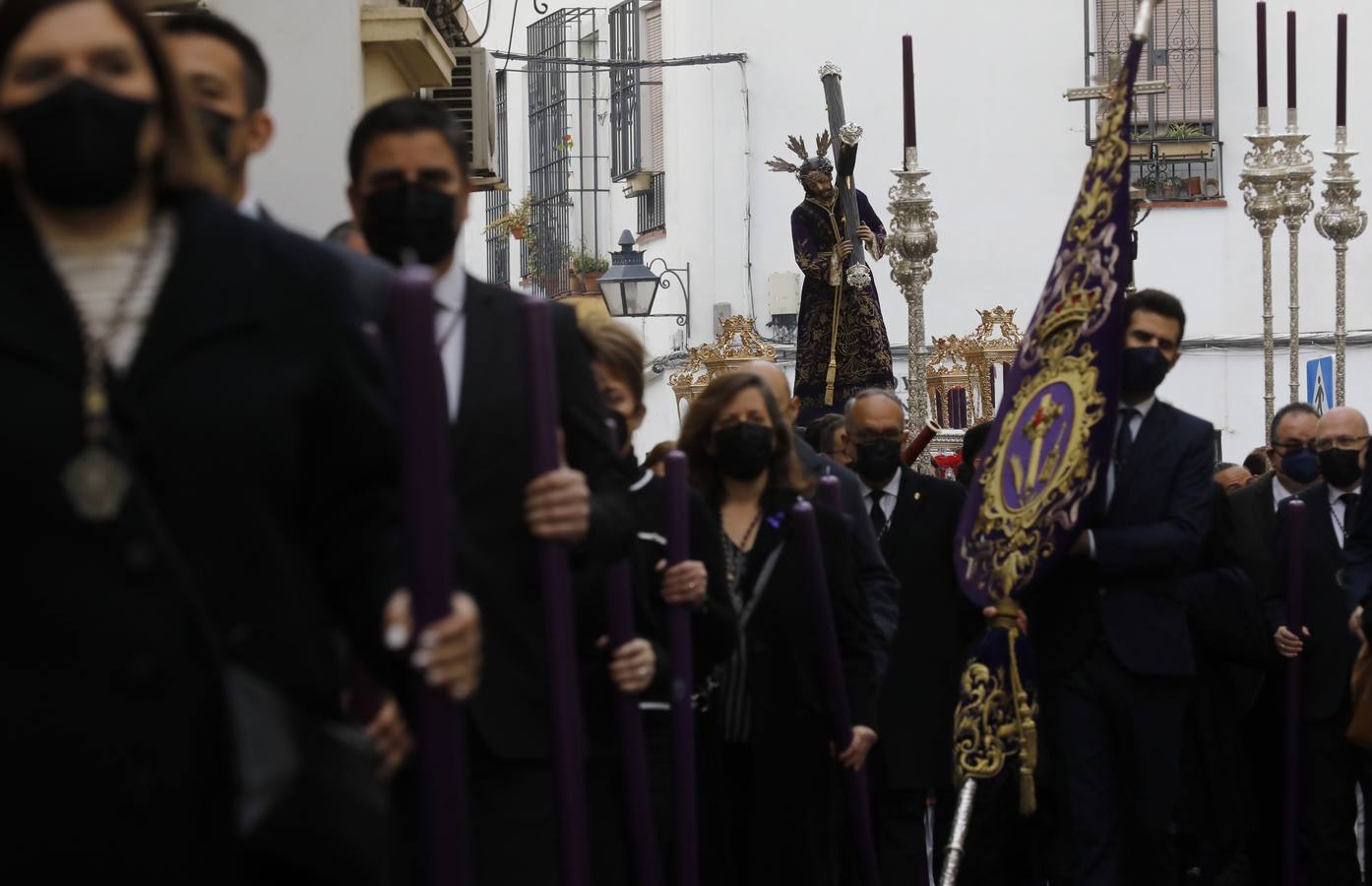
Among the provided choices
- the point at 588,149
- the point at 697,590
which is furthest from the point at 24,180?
the point at 588,149

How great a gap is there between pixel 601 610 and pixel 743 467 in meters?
1.78

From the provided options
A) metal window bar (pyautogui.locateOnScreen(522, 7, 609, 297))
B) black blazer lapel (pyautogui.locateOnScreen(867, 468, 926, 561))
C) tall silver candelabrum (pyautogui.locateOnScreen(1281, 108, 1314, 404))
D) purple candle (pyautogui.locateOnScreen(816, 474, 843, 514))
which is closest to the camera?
purple candle (pyautogui.locateOnScreen(816, 474, 843, 514))

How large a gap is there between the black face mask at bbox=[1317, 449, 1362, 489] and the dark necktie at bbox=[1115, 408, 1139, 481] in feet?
8.02

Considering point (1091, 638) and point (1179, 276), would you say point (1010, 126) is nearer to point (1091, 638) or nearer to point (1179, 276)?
point (1179, 276)

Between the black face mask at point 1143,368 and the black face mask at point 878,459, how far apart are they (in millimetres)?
1306

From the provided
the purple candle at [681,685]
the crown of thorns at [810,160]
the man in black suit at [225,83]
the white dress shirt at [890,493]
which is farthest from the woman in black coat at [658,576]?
the crown of thorns at [810,160]

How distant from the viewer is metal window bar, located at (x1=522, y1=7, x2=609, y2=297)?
38.7 metres

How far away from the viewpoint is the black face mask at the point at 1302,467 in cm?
1113

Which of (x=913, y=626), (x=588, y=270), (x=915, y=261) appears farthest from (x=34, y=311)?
(x=588, y=270)

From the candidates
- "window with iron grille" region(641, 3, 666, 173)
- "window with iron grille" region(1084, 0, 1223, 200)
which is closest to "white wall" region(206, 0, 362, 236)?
"window with iron grille" region(1084, 0, 1223, 200)

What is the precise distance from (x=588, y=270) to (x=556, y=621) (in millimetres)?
31728

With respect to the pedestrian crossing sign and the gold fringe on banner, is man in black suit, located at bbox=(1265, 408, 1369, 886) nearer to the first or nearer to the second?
the gold fringe on banner

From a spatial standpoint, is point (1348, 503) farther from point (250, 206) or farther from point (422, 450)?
point (422, 450)

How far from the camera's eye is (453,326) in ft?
16.3
